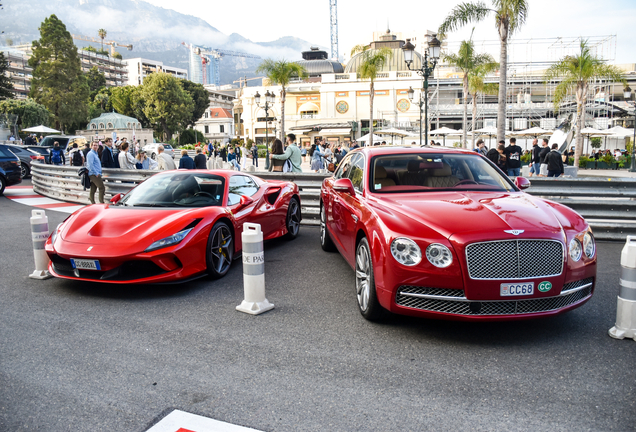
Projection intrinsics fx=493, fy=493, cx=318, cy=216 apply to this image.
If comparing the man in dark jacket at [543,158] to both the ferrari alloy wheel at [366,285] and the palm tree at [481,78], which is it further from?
the palm tree at [481,78]

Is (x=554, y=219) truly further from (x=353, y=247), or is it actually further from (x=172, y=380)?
(x=172, y=380)

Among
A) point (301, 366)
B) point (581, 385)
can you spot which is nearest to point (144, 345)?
point (301, 366)

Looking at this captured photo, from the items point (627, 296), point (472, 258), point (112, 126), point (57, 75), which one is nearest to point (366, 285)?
point (472, 258)

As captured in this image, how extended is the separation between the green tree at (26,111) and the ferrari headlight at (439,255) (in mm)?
64177

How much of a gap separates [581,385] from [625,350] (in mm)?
824

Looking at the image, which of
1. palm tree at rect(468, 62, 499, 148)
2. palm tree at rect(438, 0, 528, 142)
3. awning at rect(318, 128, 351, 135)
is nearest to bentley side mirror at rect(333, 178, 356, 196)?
palm tree at rect(438, 0, 528, 142)

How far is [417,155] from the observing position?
5605mm

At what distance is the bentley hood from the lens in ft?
12.7

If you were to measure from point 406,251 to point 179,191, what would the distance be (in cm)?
358

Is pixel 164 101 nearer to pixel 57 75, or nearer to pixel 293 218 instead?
pixel 57 75

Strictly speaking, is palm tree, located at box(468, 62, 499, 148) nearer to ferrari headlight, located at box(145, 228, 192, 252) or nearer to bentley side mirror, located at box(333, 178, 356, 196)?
bentley side mirror, located at box(333, 178, 356, 196)

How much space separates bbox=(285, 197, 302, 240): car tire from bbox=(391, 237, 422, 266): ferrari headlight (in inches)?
172

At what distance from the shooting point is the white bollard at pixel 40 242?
589cm

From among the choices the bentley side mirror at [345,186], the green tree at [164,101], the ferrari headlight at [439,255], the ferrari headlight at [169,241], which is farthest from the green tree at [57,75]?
the ferrari headlight at [439,255]
